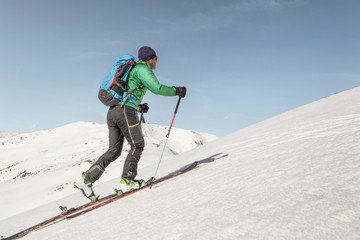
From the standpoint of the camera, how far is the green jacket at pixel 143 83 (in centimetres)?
399

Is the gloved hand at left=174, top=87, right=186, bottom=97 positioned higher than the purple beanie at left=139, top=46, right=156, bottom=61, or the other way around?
the purple beanie at left=139, top=46, right=156, bottom=61

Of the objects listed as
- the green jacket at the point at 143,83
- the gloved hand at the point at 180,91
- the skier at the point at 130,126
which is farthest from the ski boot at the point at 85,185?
the gloved hand at the point at 180,91

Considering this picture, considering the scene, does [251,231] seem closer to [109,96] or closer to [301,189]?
[301,189]

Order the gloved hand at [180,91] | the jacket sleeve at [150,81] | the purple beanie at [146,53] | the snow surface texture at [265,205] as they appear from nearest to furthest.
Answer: the snow surface texture at [265,205] < the jacket sleeve at [150,81] < the gloved hand at [180,91] < the purple beanie at [146,53]

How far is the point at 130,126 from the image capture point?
4.12 meters

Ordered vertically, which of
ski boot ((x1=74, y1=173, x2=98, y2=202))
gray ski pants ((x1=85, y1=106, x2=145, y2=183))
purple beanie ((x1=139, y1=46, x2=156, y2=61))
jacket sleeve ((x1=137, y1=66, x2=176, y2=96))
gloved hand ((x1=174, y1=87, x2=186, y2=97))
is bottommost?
ski boot ((x1=74, y1=173, x2=98, y2=202))

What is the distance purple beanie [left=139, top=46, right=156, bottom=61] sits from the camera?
4367mm

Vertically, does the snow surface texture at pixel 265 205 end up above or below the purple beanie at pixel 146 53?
below

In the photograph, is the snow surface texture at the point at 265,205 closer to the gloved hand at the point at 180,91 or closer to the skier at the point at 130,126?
the skier at the point at 130,126

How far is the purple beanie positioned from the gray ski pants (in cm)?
94

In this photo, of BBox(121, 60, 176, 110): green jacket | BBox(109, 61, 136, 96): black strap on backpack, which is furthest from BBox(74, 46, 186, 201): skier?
BBox(109, 61, 136, 96): black strap on backpack

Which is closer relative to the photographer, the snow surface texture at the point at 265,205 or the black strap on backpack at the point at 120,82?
the snow surface texture at the point at 265,205

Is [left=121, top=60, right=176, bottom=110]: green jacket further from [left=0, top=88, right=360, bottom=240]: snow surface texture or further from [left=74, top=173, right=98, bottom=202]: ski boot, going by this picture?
[left=0, top=88, right=360, bottom=240]: snow surface texture

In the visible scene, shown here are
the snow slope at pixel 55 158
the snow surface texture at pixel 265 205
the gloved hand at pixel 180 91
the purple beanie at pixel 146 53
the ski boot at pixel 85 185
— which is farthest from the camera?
the snow slope at pixel 55 158
